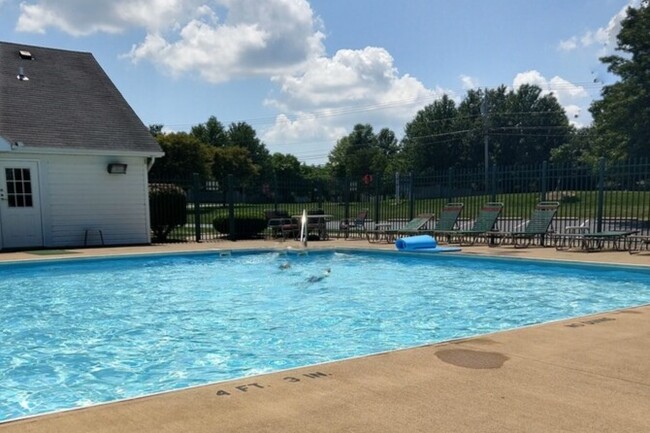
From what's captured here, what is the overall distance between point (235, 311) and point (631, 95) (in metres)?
20.7

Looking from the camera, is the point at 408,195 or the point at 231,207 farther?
the point at 408,195

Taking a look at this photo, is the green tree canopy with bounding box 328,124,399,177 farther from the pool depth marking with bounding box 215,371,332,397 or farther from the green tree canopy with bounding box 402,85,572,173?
the pool depth marking with bounding box 215,371,332,397

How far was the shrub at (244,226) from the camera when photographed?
17.7 metres

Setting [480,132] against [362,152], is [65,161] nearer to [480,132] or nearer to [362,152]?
[362,152]

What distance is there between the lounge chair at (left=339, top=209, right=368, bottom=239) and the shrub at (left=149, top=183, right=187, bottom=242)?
17.4 ft

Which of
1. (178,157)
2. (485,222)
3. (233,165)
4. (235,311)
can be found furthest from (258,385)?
(233,165)

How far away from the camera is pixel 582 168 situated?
Result: 13.0m

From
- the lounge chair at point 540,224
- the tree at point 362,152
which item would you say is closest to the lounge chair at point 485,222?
the lounge chair at point 540,224

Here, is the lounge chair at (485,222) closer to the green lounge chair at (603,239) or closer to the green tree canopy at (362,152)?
the green lounge chair at (603,239)

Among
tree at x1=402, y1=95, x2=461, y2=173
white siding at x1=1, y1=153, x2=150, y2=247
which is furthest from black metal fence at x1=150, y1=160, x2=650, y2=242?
tree at x1=402, y1=95, x2=461, y2=173

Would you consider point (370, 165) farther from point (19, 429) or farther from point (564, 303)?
point (19, 429)

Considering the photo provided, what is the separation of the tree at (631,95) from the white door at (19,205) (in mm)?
21772

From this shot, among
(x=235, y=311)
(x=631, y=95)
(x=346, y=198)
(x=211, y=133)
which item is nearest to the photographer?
(x=235, y=311)

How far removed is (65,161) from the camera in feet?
48.2
